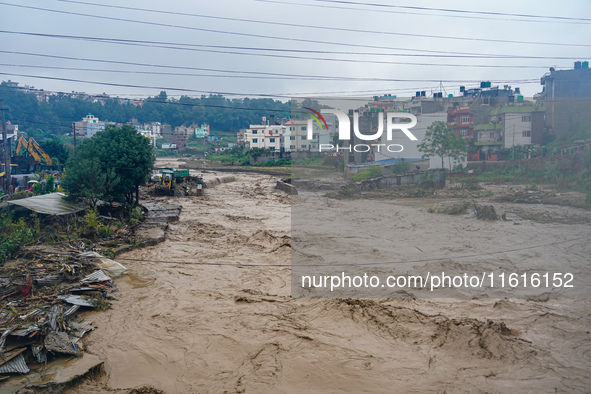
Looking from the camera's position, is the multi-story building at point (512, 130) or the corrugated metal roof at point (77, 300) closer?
the corrugated metal roof at point (77, 300)

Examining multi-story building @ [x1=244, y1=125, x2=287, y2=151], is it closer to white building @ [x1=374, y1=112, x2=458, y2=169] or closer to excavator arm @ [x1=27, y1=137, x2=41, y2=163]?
white building @ [x1=374, y1=112, x2=458, y2=169]

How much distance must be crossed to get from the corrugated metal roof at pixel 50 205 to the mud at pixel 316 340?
13.7 feet

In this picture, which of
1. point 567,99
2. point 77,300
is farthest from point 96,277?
point 567,99

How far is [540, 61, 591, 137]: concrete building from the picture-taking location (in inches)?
1610

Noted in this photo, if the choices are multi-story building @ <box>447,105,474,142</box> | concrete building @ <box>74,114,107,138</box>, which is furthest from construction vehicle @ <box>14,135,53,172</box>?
concrete building @ <box>74,114,107,138</box>

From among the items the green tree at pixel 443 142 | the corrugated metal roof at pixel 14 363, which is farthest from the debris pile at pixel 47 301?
the green tree at pixel 443 142

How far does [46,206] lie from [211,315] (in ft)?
29.6

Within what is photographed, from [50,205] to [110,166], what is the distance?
10.2 feet

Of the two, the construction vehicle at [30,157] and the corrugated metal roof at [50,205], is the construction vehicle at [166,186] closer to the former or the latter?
the construction vehicle at [30,157]

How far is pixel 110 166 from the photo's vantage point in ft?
57.5

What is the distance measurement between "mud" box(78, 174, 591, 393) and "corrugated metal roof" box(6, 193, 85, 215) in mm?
4177

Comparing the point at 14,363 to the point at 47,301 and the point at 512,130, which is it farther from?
the point at 512,130

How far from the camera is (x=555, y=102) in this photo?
41281 mm

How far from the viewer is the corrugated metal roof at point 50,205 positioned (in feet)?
46.7
